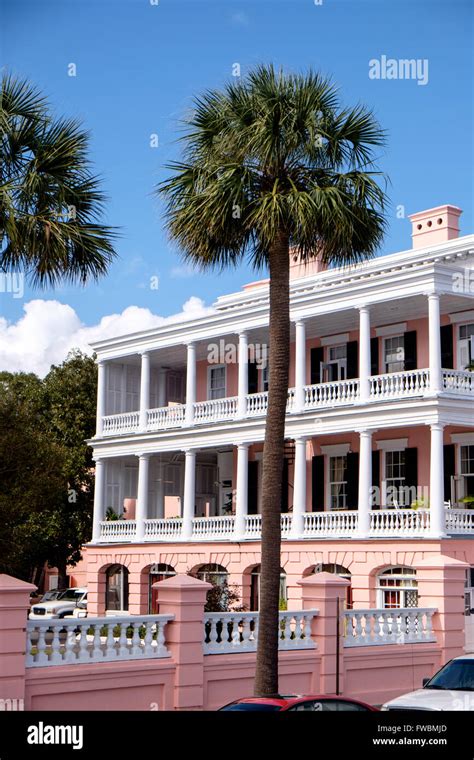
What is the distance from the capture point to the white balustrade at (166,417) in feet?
136

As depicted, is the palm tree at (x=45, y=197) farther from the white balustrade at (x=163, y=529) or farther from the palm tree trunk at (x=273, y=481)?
the white balustrade at (x=163, y=529)

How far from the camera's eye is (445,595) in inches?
888

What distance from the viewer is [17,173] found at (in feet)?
65.6

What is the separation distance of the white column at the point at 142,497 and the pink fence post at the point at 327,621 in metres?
21.5

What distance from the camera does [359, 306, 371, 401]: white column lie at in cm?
3366

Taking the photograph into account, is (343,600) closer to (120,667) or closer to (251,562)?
(120,667)

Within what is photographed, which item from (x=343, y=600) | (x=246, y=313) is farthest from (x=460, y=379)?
(x=343, y=600)

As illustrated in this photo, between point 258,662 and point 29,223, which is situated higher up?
point 29,223

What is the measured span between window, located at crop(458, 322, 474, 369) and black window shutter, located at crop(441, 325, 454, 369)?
26cm

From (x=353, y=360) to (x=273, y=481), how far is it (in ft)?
64.4

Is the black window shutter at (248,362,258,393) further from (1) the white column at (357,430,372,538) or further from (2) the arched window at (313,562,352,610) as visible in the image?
(2) the arched window at (313,562,352,610)

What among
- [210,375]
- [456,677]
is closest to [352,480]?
[210,375]

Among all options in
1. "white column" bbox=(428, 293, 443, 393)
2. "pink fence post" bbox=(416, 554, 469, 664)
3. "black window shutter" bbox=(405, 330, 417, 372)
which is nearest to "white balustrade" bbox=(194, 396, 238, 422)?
"black window shutter" bbox=(405, 330, 417, 372)
